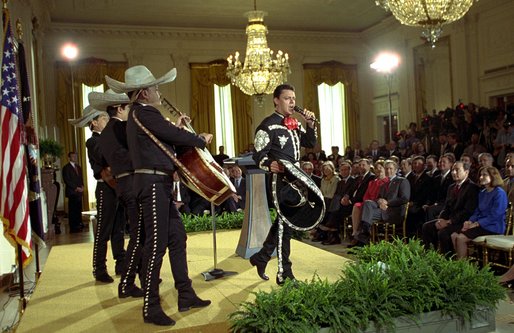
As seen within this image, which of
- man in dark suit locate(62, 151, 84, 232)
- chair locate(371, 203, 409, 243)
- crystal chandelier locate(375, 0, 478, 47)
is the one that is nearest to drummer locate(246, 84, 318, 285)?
crystal chandelier locate(375, 0, 478, 47)

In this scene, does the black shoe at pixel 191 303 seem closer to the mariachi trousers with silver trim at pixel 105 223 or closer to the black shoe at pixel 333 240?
the mariachi trousers with silver trim at pixel 105 223

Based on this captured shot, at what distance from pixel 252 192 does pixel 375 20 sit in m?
10.9

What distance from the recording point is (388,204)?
279 inches

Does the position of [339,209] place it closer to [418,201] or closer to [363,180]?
[363,180]

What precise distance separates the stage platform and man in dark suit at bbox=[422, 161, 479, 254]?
4.94 feet

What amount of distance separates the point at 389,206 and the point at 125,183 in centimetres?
411

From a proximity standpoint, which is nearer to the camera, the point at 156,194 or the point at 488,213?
the point at 156,194

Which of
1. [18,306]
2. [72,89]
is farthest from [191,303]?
[72,89]

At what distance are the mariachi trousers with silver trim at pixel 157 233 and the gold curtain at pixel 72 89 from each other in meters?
11.0

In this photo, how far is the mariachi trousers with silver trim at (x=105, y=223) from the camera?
14.7ft

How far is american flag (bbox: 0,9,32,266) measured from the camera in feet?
15.0

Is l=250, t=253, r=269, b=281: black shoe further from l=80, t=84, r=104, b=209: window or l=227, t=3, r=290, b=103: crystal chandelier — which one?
l=80, t=84, r=104, b=209: window

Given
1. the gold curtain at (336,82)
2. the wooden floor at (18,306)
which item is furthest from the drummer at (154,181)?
the gold curtain at (336,82)

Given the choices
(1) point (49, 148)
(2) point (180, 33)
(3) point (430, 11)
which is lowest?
(1) point (49, 148)
